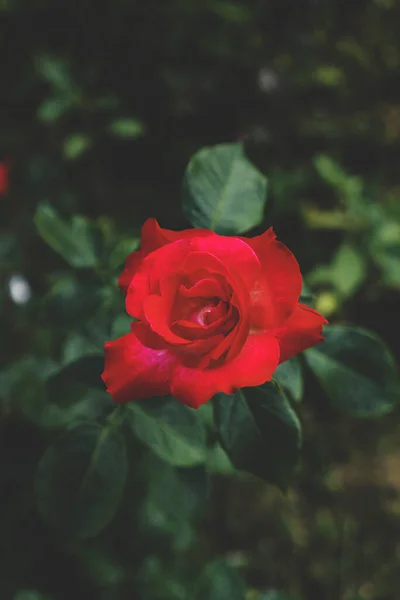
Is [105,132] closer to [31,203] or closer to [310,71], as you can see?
[31,203]

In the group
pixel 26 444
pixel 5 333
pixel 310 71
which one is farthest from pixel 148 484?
Answer: pixel 310 71

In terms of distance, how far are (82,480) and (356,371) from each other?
1.27 feet

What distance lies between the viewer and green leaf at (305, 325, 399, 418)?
0.67 m

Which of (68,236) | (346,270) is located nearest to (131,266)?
(68,236)

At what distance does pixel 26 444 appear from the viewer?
1562 millimetres

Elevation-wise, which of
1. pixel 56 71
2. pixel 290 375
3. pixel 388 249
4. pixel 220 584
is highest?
pixel 56 71

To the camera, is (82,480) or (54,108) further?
(54,108)

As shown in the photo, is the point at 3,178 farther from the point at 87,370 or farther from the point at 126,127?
the point at 87,370

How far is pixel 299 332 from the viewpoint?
492 millimetres

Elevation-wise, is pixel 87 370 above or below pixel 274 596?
above

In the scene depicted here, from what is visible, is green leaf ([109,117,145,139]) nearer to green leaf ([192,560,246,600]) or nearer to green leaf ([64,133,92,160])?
green leaf ([64,133,92,160])

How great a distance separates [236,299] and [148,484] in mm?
922

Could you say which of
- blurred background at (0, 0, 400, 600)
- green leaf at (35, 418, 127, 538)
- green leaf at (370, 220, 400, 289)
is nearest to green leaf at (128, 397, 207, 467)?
green leaf at (35, 418, 127, 538)

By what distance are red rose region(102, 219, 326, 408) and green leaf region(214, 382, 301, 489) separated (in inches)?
3.9
